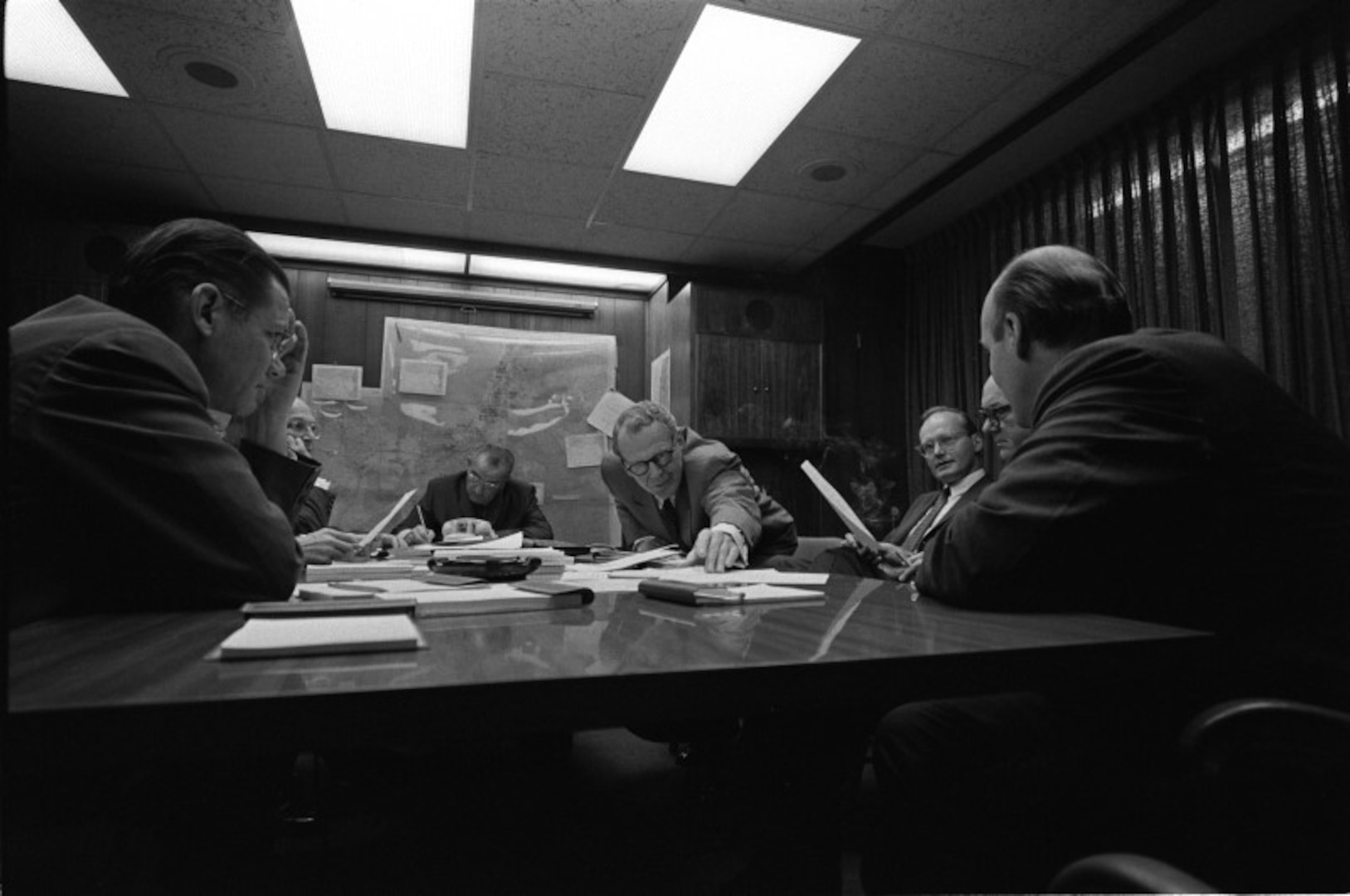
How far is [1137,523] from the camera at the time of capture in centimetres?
85

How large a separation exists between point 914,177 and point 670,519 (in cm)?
210

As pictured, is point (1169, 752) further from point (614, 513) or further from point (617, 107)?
point (614, 513)

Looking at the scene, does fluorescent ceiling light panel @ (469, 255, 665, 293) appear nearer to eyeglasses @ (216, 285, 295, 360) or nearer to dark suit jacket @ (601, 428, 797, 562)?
dark suit jacket @ (601, 428, 797, 562)

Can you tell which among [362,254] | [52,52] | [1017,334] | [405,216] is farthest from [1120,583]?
[362,254]

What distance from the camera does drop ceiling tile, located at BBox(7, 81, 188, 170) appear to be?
9.37ft

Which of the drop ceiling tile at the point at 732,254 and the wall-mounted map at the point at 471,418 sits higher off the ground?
the drop ceiling tile at the point at 732,254

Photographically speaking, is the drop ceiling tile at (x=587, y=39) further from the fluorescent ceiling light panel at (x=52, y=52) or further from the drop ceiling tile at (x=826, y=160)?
the fluorescent ceiling light panel at (x=52, y=52)

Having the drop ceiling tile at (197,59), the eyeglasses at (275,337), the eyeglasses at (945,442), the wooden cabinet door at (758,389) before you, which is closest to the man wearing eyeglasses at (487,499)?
the wooden cabinet door at (758,389)

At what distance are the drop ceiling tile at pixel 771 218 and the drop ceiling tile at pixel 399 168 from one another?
135 centimetres

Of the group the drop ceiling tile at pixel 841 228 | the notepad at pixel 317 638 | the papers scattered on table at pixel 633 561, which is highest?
the drop ceiling tile at pixel 841 228

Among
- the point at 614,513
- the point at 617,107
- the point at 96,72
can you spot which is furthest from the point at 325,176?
the point at 614,513

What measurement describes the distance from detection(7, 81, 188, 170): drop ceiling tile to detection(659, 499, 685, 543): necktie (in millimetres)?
2637

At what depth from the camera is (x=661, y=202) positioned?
3750mm

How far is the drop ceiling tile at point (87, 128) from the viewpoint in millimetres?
2855
